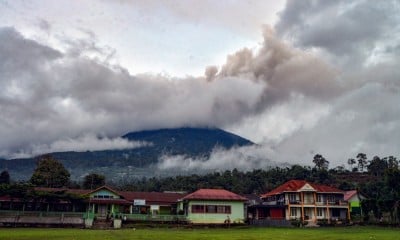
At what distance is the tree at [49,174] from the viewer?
7469cm

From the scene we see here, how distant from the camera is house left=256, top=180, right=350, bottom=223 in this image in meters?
65.4

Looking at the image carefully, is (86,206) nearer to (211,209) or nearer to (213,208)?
(211,209)

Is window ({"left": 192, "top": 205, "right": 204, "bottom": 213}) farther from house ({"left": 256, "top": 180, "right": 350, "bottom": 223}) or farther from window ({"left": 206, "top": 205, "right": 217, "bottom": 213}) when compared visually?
house ({"left": 256, "top": 180, "right": 350, "bottom": 223})

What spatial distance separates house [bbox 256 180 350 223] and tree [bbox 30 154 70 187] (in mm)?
36345

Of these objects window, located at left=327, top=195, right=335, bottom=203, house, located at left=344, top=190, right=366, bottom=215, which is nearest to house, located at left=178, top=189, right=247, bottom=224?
window, located at left=327, top=195, right=335, bottom=203

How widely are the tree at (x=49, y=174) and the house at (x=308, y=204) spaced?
3634 cm

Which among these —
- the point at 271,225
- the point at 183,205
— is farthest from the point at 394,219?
the point at 183,205

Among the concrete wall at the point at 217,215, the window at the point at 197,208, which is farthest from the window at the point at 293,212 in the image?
the window at the point at 197,208

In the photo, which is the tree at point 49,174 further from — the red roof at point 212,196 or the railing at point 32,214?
the red roof at point 212,196

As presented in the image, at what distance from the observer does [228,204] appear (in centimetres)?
5959

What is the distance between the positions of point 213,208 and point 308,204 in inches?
619

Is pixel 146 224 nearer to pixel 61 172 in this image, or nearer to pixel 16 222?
pixel 16 222

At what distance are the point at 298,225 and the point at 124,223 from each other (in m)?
21.8

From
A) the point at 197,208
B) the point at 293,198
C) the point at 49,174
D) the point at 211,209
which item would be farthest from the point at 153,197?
the point at 49,174
